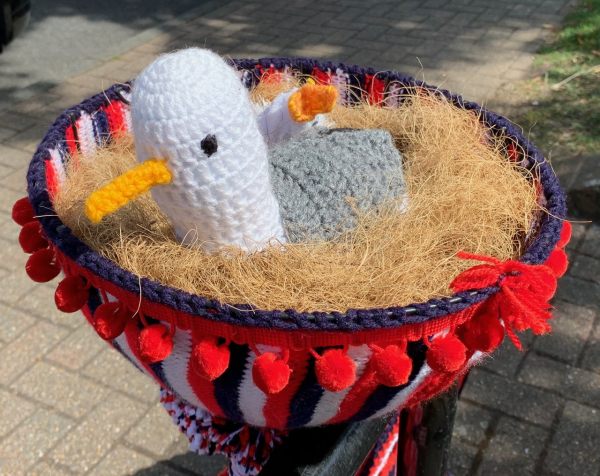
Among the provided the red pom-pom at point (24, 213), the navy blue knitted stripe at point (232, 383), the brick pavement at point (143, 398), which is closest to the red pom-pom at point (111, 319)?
the navy blue knitted stripe at point (232, 383)

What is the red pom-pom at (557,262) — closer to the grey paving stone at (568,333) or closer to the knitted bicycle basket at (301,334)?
the knitted bicycle basket at (301,334)

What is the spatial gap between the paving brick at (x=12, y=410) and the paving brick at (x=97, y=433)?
0.16m

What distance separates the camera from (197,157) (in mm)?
625

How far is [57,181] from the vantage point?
84 centimetres

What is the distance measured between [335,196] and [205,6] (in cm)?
426

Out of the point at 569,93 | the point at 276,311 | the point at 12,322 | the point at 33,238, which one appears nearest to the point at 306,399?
the point at 276,311

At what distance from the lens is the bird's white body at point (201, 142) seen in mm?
614

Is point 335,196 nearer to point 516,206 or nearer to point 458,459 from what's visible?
point 516,206

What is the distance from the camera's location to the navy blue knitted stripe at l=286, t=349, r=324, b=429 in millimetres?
611

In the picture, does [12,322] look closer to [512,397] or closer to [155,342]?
[512,397]

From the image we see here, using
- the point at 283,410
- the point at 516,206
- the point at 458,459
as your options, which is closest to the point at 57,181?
the point at 283,410

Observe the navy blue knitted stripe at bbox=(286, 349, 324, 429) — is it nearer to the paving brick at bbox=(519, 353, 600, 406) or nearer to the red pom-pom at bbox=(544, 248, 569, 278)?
the red pom-pom at bbox=(544, 248, 569, 278)

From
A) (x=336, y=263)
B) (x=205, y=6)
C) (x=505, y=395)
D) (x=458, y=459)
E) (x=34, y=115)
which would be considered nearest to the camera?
(x=336, y=263)

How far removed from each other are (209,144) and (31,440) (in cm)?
150
